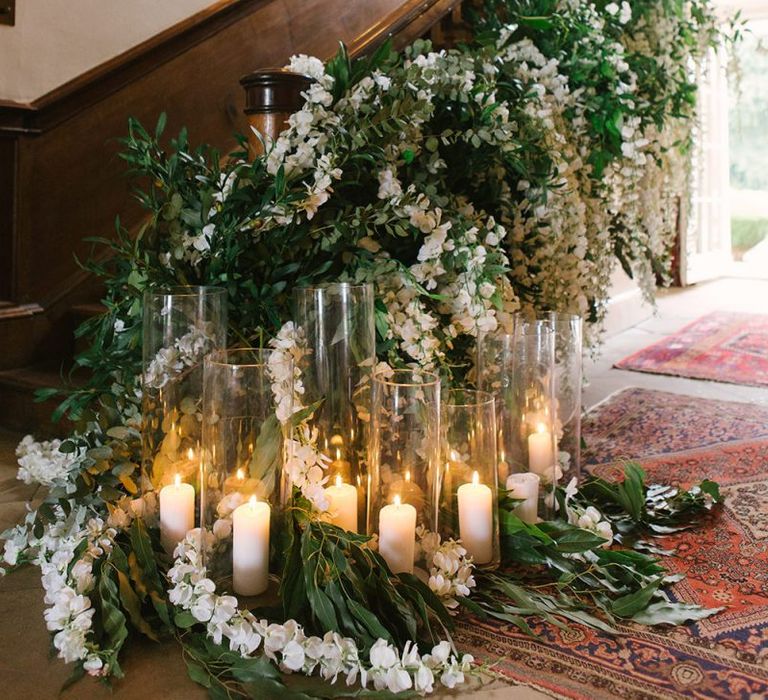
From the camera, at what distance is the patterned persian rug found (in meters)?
1.16

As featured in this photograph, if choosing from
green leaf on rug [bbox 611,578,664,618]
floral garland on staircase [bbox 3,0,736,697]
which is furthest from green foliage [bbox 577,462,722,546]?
green leaf on rug [bbox 611,578,664,618]

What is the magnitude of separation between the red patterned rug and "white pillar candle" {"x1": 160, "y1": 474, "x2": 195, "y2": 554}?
2.71 m

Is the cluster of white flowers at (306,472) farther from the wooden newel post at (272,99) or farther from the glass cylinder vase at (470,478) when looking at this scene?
the wooden newel post at (272,99)

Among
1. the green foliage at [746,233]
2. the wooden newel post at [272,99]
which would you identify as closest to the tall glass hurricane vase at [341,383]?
the wooden newel post at [272,99]

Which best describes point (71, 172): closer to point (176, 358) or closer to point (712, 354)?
point (176, 358)

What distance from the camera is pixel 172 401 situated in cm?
144

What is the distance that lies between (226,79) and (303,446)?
7.81 ft

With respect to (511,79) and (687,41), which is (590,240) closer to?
(511,79)

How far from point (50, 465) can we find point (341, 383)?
614 millimetres

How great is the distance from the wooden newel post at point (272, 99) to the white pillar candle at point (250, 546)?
92cm

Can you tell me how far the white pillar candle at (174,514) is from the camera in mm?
1439

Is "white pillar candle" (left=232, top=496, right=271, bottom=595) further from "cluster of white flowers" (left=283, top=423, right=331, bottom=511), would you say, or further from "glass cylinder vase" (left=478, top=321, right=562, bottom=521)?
"glass cylinder vase" (left=478, top=321, right=562, bottom=521)

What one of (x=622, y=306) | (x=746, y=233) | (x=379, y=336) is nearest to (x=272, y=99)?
(x=379, y=336)

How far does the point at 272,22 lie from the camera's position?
3537 mm
